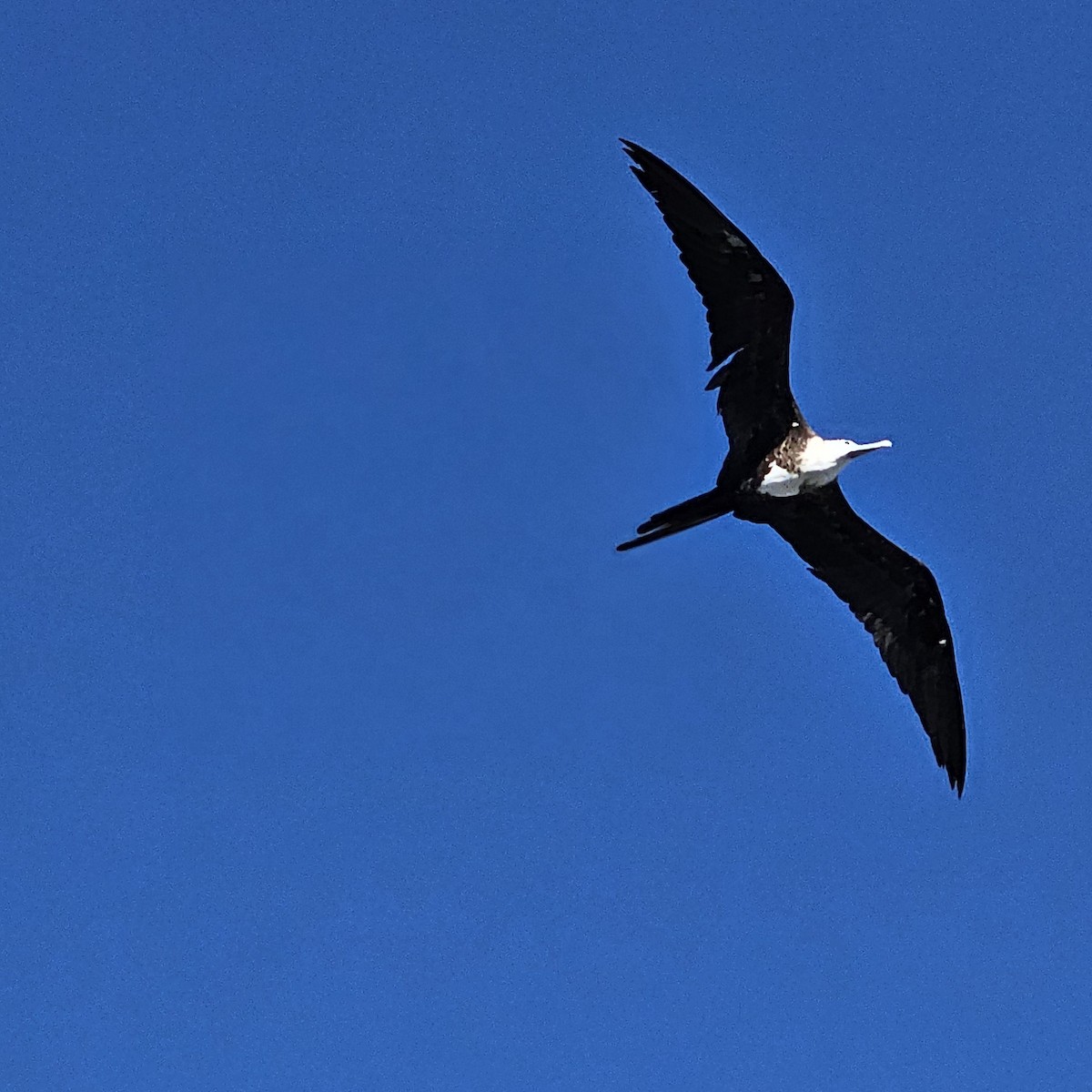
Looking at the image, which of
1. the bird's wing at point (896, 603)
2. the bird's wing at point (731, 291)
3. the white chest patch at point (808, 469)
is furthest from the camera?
the bird's wing at point (896, 603)

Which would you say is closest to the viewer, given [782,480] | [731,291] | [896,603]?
[731,291]

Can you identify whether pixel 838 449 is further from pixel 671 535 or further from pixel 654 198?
pixel 654 198

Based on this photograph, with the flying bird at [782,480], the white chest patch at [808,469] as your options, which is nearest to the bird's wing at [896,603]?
the flying bird at [782,480]

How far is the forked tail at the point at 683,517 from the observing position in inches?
731

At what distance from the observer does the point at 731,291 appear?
59.9 feet

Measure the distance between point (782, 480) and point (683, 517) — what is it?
3.54ft

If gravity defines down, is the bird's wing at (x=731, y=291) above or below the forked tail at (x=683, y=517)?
above

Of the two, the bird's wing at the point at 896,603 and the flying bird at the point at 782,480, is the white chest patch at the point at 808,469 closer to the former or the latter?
the flying bird at the point at 782,480

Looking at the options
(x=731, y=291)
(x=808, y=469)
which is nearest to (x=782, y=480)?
(x=808, y=469)

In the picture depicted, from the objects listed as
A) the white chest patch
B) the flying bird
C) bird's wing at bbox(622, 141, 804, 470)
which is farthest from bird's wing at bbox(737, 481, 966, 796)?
bird's wing at bbox(622, 141, 804, 470)

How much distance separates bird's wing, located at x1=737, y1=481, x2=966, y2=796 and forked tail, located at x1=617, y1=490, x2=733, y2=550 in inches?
35.3

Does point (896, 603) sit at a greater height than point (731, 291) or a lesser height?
lesser

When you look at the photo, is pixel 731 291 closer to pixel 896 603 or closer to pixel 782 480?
pixel 782 480

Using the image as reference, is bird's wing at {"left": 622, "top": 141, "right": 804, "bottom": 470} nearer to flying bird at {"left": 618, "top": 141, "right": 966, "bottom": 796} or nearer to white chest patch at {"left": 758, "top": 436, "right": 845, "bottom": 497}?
flying bird at {"left": 618, "top": 141, "right": 966, "bottom": 796}
